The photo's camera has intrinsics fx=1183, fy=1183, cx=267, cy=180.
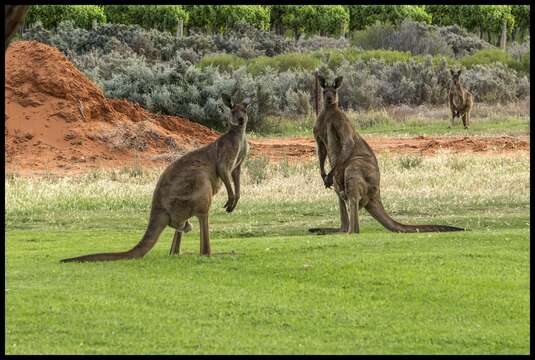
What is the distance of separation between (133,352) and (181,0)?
218 ft

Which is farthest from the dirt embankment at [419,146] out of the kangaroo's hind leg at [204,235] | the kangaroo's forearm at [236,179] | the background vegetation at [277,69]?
the kangaroo's hind leg at [204,235]

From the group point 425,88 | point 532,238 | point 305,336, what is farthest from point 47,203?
point 425,88

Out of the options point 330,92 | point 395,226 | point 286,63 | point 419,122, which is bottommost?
point 419,122

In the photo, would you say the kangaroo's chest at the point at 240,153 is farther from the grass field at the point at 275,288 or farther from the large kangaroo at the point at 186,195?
the grass field at the point at 275,288

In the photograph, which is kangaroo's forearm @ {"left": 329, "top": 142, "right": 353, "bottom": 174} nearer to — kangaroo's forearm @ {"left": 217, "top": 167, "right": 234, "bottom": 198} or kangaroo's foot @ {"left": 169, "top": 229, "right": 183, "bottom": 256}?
kangaroo's forearm @ {"left": 217, "top": 167, "right": 234, "bottom": 198}

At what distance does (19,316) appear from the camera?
953cm

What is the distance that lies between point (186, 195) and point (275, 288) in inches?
76.9

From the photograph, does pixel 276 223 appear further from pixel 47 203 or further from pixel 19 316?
pixel 19 316

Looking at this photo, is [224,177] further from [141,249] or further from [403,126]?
[403,126]

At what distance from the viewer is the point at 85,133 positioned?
28906 millimetres

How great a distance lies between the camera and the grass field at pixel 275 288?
866cm

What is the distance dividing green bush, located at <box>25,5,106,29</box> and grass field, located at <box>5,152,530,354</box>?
5747 cm

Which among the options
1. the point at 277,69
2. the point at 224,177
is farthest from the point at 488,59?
the point at 224,177

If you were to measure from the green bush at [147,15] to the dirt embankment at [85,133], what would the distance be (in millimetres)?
48381
